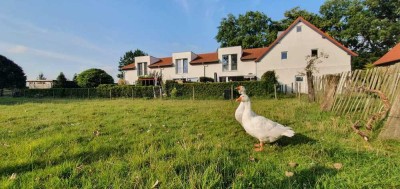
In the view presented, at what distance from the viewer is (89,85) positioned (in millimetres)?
35625

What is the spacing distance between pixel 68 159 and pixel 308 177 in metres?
3.49

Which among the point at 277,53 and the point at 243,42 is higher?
the point at 243,42

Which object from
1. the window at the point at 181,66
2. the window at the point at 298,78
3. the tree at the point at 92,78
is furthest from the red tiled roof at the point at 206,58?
the tree at the point at 92,78

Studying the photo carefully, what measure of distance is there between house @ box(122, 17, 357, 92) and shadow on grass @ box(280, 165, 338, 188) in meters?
25.6

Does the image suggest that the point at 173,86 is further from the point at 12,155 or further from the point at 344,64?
the point at 12,155

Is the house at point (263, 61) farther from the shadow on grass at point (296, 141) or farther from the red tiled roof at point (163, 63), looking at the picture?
the shadow on grass at point (296, 141)

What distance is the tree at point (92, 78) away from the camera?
1395 inches

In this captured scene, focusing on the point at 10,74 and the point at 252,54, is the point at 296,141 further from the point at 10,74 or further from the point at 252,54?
the point at 10,74

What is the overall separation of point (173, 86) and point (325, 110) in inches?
700

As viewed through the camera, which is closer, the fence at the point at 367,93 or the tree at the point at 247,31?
the fence at the point at 367,93

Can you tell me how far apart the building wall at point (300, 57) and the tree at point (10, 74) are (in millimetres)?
39559

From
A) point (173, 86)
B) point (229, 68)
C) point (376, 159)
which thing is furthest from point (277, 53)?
point (376, 159)

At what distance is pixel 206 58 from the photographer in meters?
35.4

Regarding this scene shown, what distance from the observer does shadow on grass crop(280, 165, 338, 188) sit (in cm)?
264
